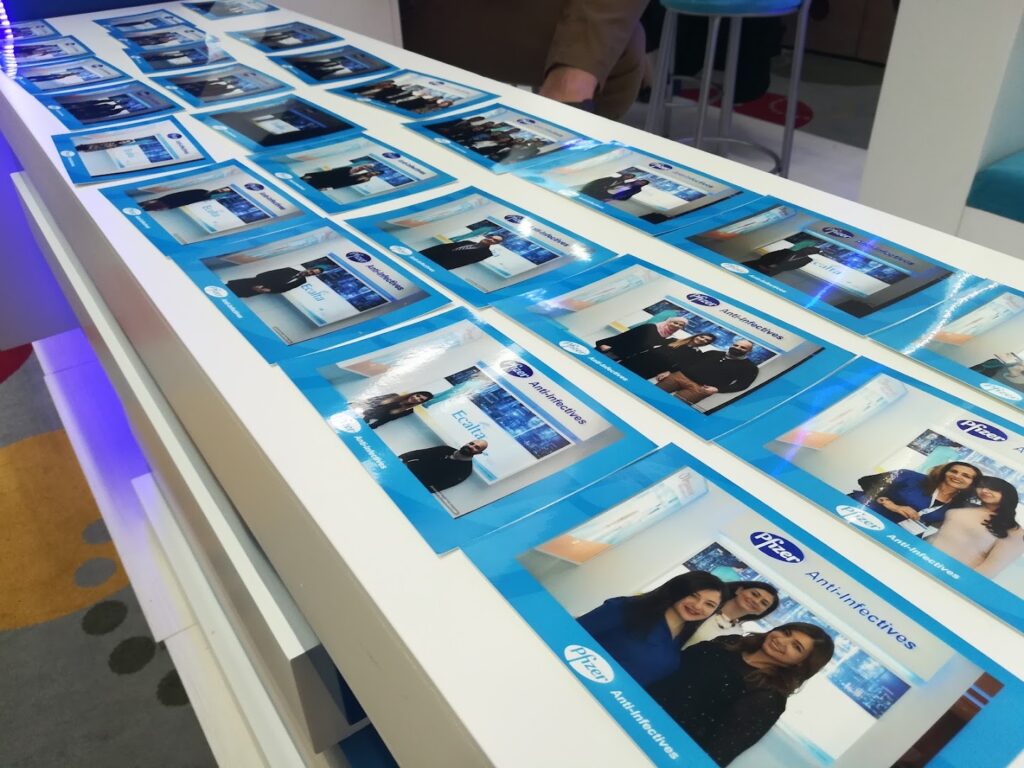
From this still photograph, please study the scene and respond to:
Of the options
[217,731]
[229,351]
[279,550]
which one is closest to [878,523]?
[279,550]

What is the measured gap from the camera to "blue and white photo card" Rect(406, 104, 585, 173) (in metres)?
1.08

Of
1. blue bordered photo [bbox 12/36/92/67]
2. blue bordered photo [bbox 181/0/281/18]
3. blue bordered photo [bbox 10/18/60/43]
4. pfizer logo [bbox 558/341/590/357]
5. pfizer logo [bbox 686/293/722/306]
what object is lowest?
pfizer logo [bbox 558/341/590/357]

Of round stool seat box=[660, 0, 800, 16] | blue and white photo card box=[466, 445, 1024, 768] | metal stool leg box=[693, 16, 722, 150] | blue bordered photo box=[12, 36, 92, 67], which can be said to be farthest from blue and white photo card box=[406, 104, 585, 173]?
metal stool leg box=[693, 16, 722, 150]

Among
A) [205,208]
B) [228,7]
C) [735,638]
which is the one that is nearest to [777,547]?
[735,638]

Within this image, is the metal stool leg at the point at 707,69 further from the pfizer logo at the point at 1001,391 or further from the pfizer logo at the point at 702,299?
the pfizer logo at the point at 1001,391

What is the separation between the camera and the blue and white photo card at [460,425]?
1.82 ft

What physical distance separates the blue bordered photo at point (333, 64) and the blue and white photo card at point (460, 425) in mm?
850

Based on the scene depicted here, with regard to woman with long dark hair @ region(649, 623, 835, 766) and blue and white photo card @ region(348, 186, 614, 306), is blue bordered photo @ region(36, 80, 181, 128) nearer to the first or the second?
blue and white photo card @ region(348, 186, 614, 306)

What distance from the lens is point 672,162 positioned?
1.05 metres

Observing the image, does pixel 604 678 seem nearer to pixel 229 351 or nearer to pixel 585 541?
pixel 585 541

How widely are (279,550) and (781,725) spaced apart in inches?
14.8

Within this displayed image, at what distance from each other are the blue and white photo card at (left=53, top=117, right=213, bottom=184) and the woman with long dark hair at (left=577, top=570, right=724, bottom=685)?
34.2 inches

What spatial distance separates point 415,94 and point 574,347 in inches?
30.5

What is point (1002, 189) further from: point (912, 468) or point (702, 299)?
point (912, 468)
